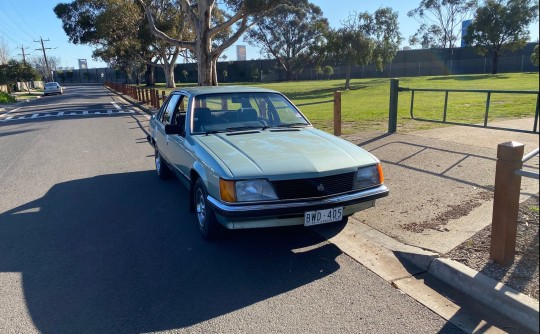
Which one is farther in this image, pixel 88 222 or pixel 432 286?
pixel 88 222

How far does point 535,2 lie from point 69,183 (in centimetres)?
5497

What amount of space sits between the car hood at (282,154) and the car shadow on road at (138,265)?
0.92 m

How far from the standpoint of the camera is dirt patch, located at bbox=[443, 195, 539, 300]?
3.34 metres

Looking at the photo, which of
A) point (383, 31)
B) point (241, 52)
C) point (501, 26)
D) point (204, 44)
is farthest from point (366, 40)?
point (241, 52)

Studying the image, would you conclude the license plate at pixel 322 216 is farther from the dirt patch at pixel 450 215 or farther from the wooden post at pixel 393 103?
the wooden post at pixel 393 103

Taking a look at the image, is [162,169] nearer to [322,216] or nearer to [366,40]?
[322,216]

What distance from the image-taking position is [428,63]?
2589 inches

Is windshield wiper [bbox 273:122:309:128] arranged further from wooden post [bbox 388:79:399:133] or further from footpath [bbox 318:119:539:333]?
wooden post [bbox 388:79:399:133]

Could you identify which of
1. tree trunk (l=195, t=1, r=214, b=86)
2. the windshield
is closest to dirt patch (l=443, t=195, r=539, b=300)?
the windshield

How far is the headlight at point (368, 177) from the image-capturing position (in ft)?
14.2

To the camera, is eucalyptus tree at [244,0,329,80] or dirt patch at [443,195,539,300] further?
eucalyptus tree at [244,0,329,80]

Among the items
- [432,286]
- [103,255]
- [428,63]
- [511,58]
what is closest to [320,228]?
[432,286]

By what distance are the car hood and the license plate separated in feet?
1.18

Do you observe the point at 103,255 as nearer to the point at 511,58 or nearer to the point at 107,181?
the point at 107,181
